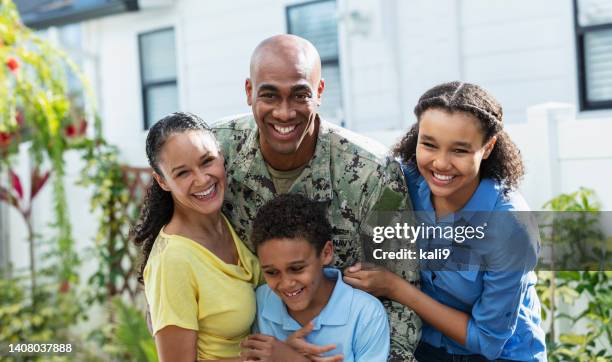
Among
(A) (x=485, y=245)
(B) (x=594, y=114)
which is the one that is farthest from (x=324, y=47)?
(A) (x=485, y=245)

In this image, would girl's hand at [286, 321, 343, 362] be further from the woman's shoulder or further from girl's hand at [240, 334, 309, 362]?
the woman's shoulder

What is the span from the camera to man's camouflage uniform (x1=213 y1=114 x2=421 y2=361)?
9.36ft

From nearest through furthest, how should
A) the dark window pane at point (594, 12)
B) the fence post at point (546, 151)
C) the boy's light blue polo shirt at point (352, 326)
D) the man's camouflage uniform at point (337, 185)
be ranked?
1. the boy's light blue polo shirt at point (352, 326)
2. the man's camouflage uniform at point (337, 185)
3. the fence post at point (546, 151)
4. the dark window pane at point (594, 12)

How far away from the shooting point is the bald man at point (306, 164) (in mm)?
2727

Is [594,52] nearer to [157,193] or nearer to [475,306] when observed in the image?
[475,306]

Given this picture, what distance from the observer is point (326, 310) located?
267 centimetres

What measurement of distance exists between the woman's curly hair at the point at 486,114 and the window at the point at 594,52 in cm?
289

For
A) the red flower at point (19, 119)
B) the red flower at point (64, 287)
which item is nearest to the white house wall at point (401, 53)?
the red flower at point (19, 119)

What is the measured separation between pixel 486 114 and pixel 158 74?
5834mm

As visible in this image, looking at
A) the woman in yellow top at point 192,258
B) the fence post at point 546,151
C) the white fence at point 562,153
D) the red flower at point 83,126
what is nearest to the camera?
the woman in yellow top at point 192,258

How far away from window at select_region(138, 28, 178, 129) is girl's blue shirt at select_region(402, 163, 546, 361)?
17.8ft

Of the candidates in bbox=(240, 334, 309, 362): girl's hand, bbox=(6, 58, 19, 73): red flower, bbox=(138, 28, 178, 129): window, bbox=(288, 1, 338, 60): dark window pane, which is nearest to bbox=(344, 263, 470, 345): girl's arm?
bbox=(240, 334, 309, 362): girl's hand

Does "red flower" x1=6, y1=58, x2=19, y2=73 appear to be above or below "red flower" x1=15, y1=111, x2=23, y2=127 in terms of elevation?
above

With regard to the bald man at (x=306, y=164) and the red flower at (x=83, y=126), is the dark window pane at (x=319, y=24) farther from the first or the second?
the bald man at (x=306, y=164)
